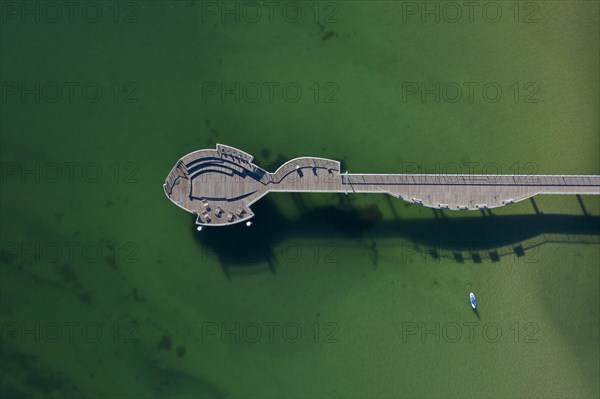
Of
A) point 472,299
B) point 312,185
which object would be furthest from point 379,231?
point 472,299

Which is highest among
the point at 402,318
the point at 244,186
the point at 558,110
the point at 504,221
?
the point at 558,110

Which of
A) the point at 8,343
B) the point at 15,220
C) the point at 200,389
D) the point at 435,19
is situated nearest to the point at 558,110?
the point at 435,19

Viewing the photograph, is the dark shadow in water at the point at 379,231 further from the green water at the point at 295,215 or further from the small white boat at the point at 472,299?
the small white boat at the point at 472,299

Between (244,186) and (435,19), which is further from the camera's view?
(435,19)

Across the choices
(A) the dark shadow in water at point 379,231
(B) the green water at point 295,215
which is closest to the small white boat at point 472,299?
(B) the green water at point 295,215

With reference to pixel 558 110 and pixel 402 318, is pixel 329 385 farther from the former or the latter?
pixel 558 110

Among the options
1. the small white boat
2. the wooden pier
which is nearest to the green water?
the small white boat
